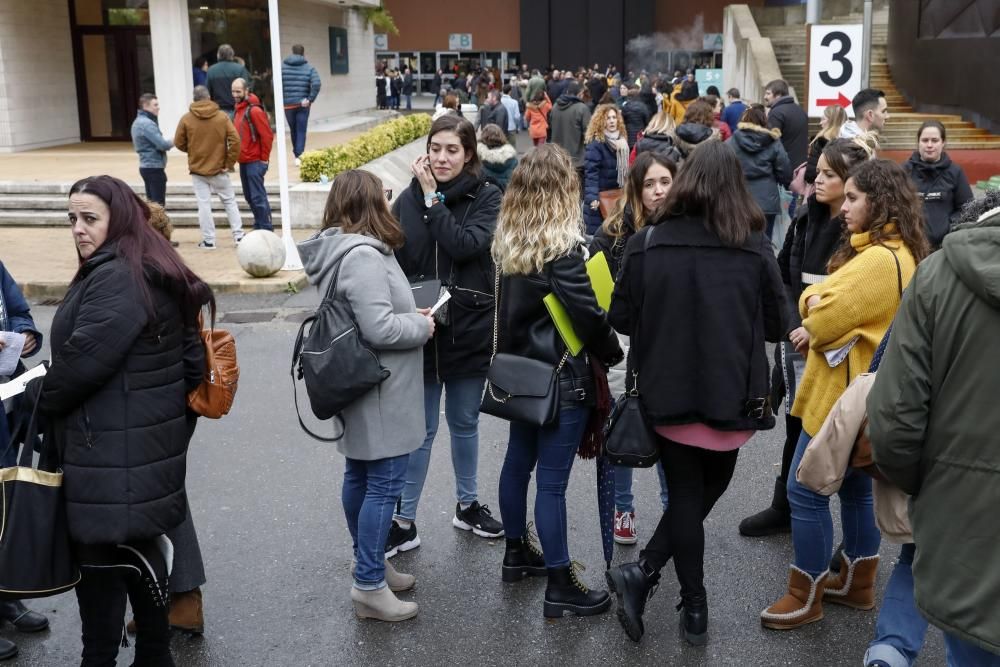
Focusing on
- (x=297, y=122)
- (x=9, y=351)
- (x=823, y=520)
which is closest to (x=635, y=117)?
(x=297, y=122)

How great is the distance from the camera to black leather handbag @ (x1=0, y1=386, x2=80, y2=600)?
321 centimetres

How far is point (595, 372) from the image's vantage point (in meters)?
4.11

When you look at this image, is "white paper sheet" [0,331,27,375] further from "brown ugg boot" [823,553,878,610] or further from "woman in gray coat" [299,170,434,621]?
"brown ugg boot" [823,553,878,610]

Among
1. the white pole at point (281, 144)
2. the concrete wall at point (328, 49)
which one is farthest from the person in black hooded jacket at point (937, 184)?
the concrete wall at point (328, 49)

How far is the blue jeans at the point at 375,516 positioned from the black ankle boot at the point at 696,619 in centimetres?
120

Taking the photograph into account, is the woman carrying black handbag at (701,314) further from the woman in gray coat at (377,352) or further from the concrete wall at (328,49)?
the concrete wall at (328,49)

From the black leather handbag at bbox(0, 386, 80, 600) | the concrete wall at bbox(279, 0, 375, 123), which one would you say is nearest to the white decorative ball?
the black leather handbag at bbox(0, 386, 80, 600)

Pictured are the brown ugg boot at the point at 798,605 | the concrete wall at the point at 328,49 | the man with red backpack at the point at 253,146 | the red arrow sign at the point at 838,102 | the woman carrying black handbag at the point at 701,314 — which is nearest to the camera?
the woman carrying black handbag at the point at 701,314

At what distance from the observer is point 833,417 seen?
133 inches

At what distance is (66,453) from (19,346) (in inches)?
Result: 35.4

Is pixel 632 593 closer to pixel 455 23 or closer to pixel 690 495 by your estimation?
pixel 690 495

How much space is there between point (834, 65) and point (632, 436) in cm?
761

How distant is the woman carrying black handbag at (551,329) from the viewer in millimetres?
3920

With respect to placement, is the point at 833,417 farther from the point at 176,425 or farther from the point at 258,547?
the point at 258,547
